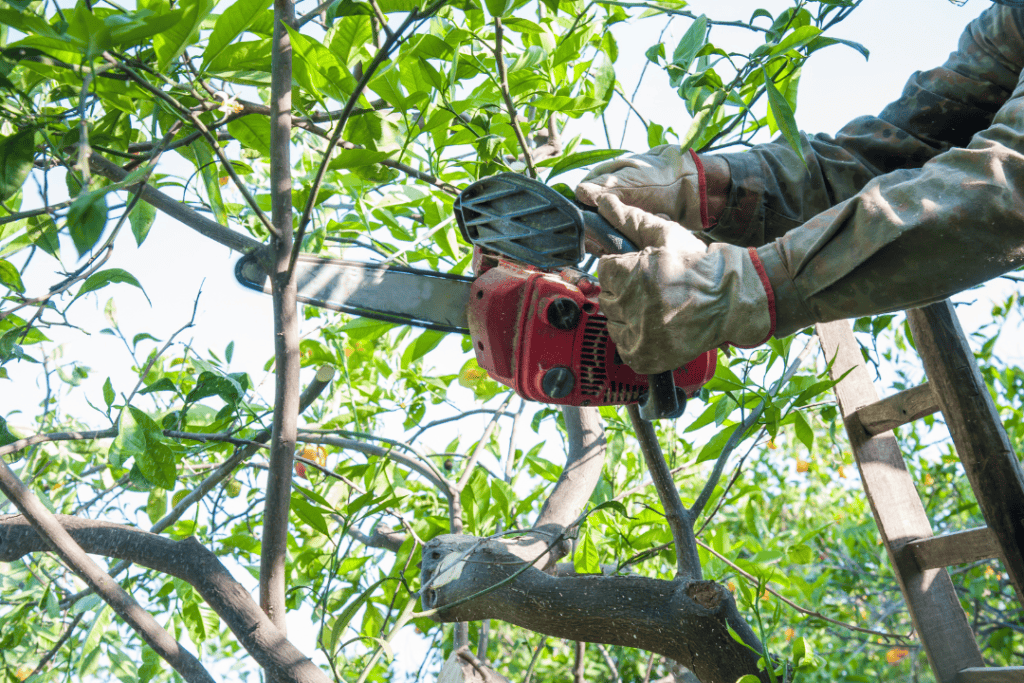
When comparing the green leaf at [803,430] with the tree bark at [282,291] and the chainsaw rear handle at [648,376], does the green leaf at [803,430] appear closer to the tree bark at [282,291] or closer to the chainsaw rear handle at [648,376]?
the chainsaw rear handle at [648,376]

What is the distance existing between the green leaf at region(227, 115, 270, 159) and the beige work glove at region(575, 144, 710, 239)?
1.72 ft

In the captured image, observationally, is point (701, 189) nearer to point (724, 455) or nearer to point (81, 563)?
point (724, 455)

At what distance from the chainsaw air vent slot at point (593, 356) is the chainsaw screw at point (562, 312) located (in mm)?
40

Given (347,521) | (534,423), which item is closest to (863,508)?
(534,423)

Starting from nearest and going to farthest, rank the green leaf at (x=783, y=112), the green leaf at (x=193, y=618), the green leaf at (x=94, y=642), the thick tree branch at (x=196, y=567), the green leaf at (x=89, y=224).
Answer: the green leaf at (x=89, y=224), the green leaf at (x=783, y=112), the thick tree branch at (x=196, y=567), the green leaf at (x=94, y=642), the green leaf at (x=193, y=618)

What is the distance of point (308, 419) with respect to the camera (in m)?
2.22

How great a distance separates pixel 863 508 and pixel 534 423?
3355 mm

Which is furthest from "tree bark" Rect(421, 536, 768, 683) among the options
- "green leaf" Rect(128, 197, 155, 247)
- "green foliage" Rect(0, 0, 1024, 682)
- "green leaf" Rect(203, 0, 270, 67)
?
"green leaf" Rect(203, 0, 270, 67)

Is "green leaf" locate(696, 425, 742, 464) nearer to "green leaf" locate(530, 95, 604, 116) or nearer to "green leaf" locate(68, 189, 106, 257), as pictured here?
"green leaf" locate(530, 95, 604, 116)

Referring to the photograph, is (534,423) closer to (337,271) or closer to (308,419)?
(308,419)

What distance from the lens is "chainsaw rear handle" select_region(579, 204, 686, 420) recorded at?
1076 millimetres

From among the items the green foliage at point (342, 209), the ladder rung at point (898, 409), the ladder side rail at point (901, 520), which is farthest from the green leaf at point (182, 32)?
the ladder rung at point (898, 409)

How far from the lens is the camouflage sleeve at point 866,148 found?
4.05 feet

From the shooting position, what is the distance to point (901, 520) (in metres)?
1.55
